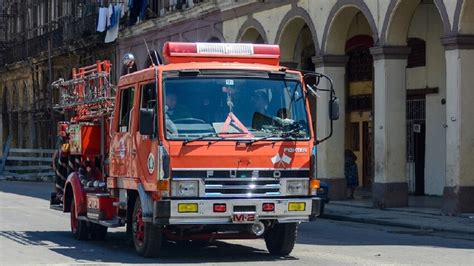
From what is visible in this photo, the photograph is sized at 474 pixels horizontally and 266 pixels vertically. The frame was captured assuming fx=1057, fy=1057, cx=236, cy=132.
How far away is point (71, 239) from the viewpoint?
1953cm

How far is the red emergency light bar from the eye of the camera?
15.9 m

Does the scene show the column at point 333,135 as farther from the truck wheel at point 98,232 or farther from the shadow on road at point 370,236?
the truck wheel at point 98,232

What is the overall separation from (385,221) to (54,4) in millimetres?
40044

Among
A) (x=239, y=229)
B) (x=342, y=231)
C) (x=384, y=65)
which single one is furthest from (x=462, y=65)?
(x=239, y=229)

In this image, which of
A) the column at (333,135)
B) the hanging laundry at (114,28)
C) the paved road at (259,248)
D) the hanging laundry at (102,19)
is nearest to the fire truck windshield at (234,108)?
the paved road at (259,248)

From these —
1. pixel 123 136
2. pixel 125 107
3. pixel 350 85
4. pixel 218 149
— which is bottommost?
pixel 218 149

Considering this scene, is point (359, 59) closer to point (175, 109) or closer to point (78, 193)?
point (78, 193)

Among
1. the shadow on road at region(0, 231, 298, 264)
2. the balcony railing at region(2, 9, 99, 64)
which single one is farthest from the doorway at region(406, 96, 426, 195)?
the balcony railing at region(2, 9, 99, 64)

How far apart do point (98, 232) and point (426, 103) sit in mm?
16569

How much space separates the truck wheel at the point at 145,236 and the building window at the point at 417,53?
18.9 metres

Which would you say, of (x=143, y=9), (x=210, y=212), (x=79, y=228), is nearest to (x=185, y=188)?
(x=210, y=212)

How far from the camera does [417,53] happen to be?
33625 millimetres

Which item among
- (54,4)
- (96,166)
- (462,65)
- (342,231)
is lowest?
(342,231)

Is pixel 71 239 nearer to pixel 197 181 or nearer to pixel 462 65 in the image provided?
pixel 197 181
